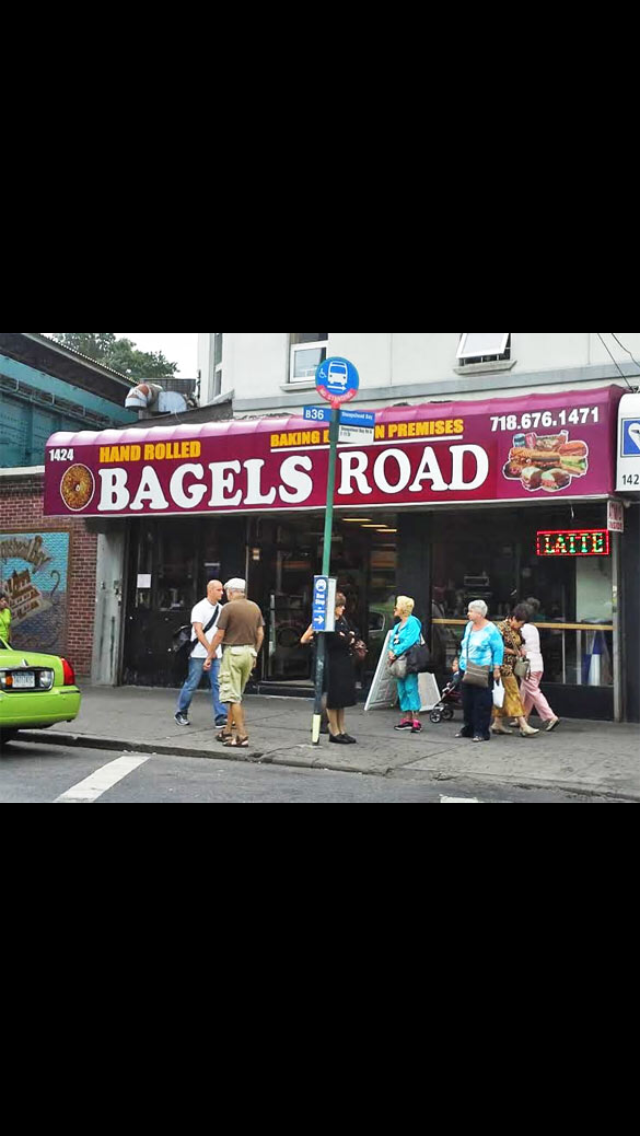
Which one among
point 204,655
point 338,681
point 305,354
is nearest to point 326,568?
point 338,681

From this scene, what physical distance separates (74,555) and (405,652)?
7894mm

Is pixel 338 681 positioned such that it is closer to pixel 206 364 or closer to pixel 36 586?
pixel 36 586

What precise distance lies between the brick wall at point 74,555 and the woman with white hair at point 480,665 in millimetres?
8076

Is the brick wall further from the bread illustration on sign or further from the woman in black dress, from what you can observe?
the bread illustration on sign

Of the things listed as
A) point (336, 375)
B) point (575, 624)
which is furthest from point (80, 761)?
point (575, 624)

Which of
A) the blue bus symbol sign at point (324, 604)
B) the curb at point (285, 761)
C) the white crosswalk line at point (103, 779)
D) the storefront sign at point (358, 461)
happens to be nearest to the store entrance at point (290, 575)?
the storefront sign at point (358, 461)

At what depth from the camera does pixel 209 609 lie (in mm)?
12164

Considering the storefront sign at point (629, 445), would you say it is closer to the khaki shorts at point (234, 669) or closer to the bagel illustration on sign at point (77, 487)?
the khaki shorts at point (234, 669)

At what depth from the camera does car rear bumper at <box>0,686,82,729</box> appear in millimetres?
9578

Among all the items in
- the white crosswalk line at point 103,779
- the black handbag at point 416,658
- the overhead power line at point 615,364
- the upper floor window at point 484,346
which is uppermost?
the upper floor window at point 484,346

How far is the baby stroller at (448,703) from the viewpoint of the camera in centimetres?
1269

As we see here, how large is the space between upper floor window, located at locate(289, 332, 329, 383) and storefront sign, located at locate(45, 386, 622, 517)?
4.66 feet

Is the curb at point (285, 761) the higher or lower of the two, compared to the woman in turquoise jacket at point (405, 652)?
lower

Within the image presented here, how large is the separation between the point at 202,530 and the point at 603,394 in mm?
7025
